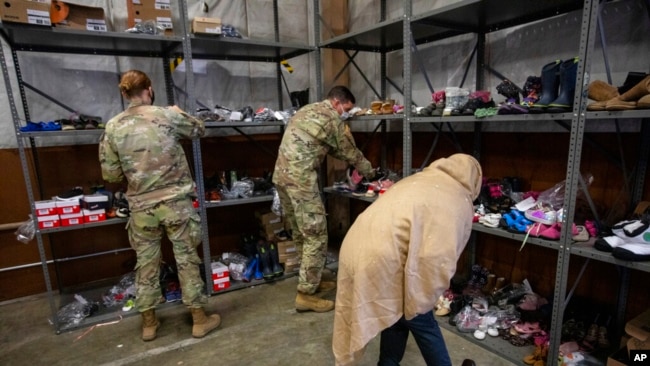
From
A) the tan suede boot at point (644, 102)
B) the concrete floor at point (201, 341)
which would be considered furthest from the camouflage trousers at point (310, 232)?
the tan suede boot at point (644, 102)

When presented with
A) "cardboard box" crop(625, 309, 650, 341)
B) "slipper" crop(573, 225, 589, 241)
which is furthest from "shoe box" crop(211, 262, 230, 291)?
"cardboard box" crop(625, 309, 650, 341)

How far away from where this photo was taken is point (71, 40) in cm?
305

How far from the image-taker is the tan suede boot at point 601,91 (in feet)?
6.13

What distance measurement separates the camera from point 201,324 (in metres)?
2.82

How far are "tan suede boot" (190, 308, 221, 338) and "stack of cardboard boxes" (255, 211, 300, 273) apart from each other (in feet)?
3.65

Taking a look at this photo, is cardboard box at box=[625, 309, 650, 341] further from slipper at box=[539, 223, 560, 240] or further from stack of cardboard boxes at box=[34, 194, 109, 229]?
stack of cardboard boxes at box=[34, 194, 109, 229]

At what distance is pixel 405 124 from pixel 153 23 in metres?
2.32

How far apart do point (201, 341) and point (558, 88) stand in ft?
9.66

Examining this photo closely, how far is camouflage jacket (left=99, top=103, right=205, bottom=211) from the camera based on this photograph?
2.56m

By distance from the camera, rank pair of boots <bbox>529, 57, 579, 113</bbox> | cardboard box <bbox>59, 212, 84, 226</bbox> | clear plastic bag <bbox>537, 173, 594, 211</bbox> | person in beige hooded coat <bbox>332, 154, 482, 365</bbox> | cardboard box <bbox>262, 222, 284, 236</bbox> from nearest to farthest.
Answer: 1. person in beige hooded coat <bbox>332, 154, 482, 365</bbox>
2. pair of boots <bbox>529, 57, 579, 113</bbox>
3. clear plastic bag <bbox>537, 173, 594, 211</bbox>
4. cardboard box <bbox>59, 212, 84, 226</bbox>
5. cardboard box <bbox>262, 222, 284, 236</bbox>

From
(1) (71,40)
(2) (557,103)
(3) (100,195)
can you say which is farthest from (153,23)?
(2) (557,103)

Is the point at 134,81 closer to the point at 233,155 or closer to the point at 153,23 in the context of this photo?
the point at 153,23

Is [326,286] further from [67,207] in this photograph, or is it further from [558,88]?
[558,88]

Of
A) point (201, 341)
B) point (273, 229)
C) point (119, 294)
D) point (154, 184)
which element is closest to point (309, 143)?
point (154, 184)
